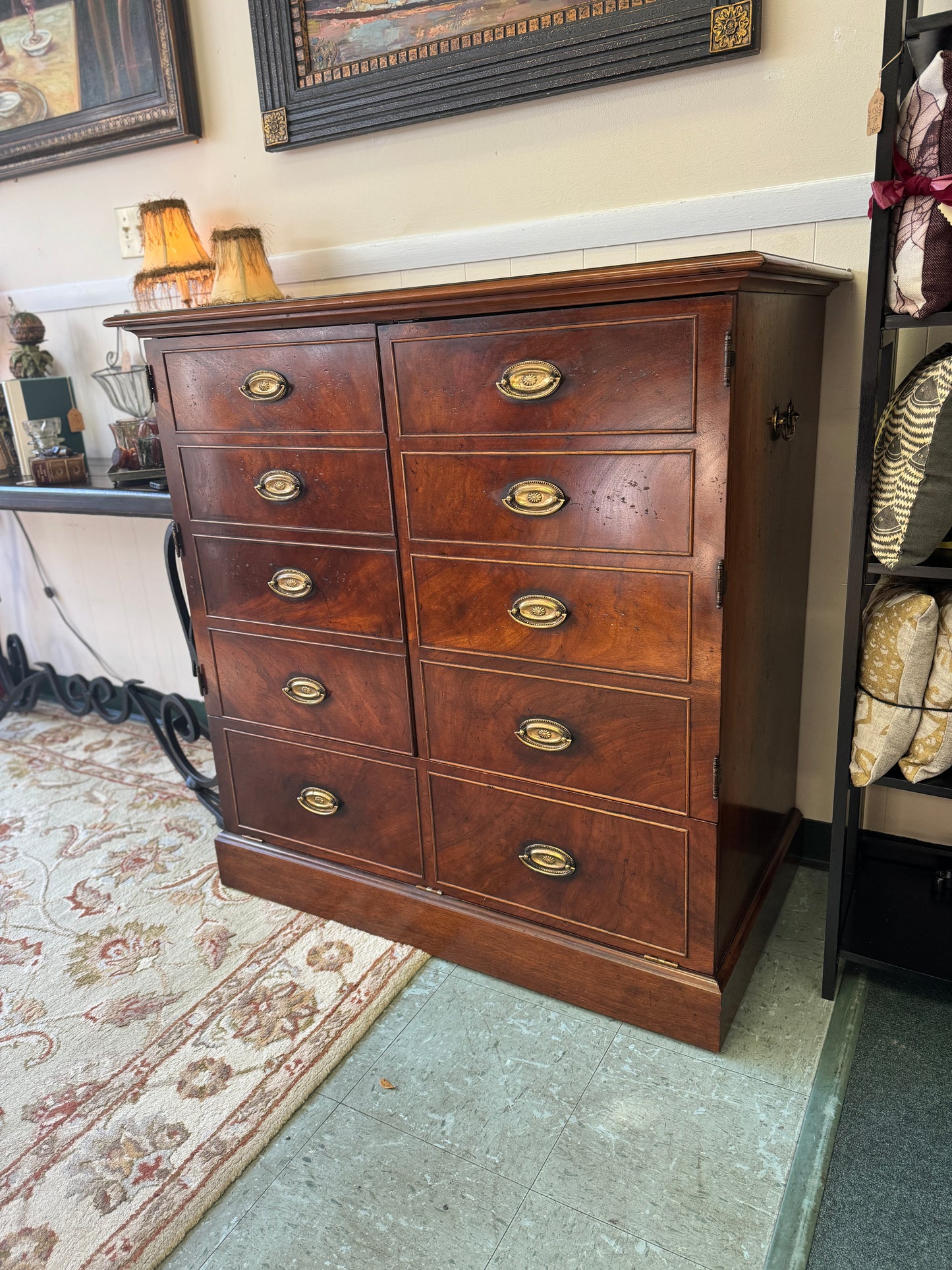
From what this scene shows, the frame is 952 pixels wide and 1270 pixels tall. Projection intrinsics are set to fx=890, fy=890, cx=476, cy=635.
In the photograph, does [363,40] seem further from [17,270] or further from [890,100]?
[17,270]

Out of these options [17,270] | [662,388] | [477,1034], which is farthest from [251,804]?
[17,270]

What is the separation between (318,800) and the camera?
166 cm

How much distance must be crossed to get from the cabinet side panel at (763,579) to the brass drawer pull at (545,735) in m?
0.23

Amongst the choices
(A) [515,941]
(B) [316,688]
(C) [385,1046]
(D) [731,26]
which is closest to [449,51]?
(D) [731,26]

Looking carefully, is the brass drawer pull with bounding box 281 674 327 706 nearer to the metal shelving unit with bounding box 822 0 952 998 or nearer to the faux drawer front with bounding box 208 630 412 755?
the faux drawer front with bounding box 208 630 412 755

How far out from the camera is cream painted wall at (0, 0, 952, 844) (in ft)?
4.65

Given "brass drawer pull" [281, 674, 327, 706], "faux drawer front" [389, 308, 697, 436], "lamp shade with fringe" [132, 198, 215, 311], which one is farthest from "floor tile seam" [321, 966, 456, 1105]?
"lamp shade with fringe" [132, 198, 215, 311]

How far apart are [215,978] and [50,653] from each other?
168cm

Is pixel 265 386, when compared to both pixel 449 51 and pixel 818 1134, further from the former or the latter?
pixel 818 1134

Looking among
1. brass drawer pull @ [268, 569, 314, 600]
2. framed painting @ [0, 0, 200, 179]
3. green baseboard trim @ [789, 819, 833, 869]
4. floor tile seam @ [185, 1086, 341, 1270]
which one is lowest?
floor tile seam @ [185, 1086, 341, 1270]

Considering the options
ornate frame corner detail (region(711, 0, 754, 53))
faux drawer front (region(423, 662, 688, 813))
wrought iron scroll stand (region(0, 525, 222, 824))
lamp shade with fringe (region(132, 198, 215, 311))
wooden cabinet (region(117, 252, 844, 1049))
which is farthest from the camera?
wrought iron scroll stand (region(0, 525, 222, 824))

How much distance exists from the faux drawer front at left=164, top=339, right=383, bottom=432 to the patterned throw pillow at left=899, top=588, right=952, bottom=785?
2.81 feet

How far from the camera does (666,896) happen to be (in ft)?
4.37

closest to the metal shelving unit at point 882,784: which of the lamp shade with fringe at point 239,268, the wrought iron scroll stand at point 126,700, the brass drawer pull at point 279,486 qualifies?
the brass drawer pull at point 279,486
